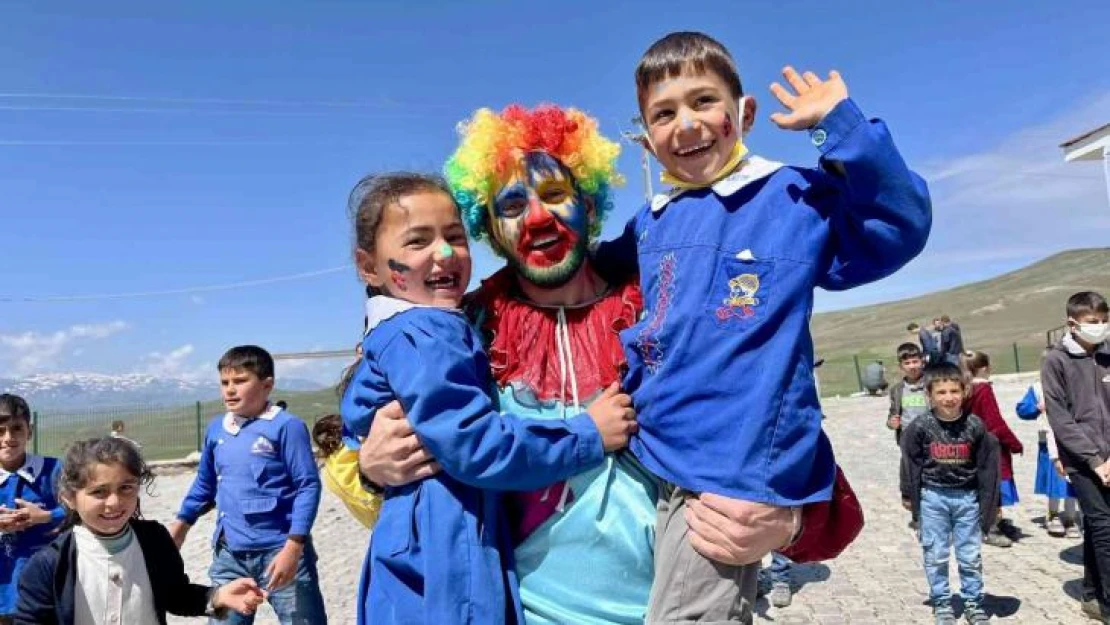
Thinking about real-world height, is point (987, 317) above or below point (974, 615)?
above

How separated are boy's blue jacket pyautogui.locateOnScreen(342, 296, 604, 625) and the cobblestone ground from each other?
4765mm

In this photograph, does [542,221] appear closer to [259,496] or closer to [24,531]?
[259,496]

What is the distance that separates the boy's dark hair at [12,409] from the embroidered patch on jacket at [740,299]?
4574 mm

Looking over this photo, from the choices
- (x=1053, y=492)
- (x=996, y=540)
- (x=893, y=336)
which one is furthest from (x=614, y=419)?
(x=893, y=336)

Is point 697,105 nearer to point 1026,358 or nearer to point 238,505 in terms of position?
point 238,505

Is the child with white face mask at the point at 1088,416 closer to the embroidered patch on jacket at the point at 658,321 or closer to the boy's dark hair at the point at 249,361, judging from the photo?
the embroidered patch on jacket at the point at 658,321

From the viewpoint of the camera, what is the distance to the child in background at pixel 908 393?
769 cm

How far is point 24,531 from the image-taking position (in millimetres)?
4605

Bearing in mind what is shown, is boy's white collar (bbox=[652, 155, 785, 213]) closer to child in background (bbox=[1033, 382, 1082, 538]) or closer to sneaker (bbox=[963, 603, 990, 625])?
sneaker (bbox=[963, 603, 990, 625])

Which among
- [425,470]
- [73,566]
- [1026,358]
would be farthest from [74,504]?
[1026,358]

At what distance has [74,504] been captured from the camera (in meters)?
3.22

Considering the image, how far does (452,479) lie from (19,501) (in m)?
3.71

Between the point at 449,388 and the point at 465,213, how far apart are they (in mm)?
770

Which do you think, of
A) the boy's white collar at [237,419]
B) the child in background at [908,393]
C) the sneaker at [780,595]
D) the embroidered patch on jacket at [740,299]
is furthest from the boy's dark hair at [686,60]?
the child in background at [908,393]
